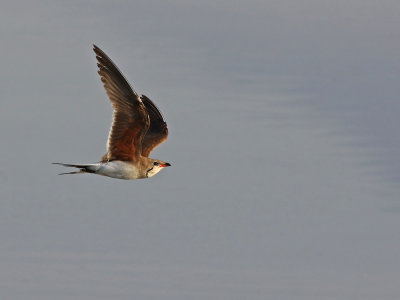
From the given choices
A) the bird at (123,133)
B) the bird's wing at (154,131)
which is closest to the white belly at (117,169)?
the bird at (123,133)

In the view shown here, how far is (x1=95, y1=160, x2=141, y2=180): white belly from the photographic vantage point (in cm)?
2288

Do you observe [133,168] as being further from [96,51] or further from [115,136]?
[96,51]

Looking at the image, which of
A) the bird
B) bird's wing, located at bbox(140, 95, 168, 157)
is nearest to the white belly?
the bird

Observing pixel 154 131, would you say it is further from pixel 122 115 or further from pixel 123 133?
pixel 122 115

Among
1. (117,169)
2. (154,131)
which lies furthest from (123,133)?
(154,131)

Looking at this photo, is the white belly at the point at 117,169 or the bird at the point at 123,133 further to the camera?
the white belly at the point at 117,169

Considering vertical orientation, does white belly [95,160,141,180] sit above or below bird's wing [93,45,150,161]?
below

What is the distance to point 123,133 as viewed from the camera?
2283cm

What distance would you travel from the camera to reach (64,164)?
69.8ft

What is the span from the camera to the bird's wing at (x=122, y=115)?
72.2 feet

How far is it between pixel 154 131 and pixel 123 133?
279 cm

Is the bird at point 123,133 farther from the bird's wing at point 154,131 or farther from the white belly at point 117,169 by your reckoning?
the bird's wing at point 154,131

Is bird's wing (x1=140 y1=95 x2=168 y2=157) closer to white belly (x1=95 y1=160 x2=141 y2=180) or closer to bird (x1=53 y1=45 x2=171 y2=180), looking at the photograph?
bird (x1=53 y1=45 x2=171 y2=180)

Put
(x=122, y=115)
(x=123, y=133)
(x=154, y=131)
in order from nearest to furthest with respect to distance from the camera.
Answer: (x=122, y=115) → (x=123, y=133) → (x=154, y=131)
